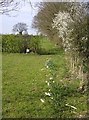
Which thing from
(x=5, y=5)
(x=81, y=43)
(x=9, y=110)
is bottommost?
(x=9, y=110)

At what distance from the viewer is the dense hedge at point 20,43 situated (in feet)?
76.6

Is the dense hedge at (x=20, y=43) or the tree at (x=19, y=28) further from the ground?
the tree at (x=19, y=28)

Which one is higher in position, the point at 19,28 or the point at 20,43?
the point at 19,28

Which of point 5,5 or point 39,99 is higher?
point 5,5

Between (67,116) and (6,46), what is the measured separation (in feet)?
62.2

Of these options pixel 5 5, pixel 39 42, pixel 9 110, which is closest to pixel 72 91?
pixel 9 110

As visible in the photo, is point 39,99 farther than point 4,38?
No

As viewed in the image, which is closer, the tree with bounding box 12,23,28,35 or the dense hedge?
the tree with bounding box 12,23,28,35

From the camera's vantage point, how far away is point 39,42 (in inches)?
936

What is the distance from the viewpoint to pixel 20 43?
23359 mm

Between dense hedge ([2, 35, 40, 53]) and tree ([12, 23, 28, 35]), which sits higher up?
tree ([12, 23, 28, 35])

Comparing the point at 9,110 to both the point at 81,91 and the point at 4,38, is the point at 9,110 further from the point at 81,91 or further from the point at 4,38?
the point at 4,38

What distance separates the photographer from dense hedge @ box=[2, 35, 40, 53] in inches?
920

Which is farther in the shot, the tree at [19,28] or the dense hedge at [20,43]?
the dense hedge at [20,43]
